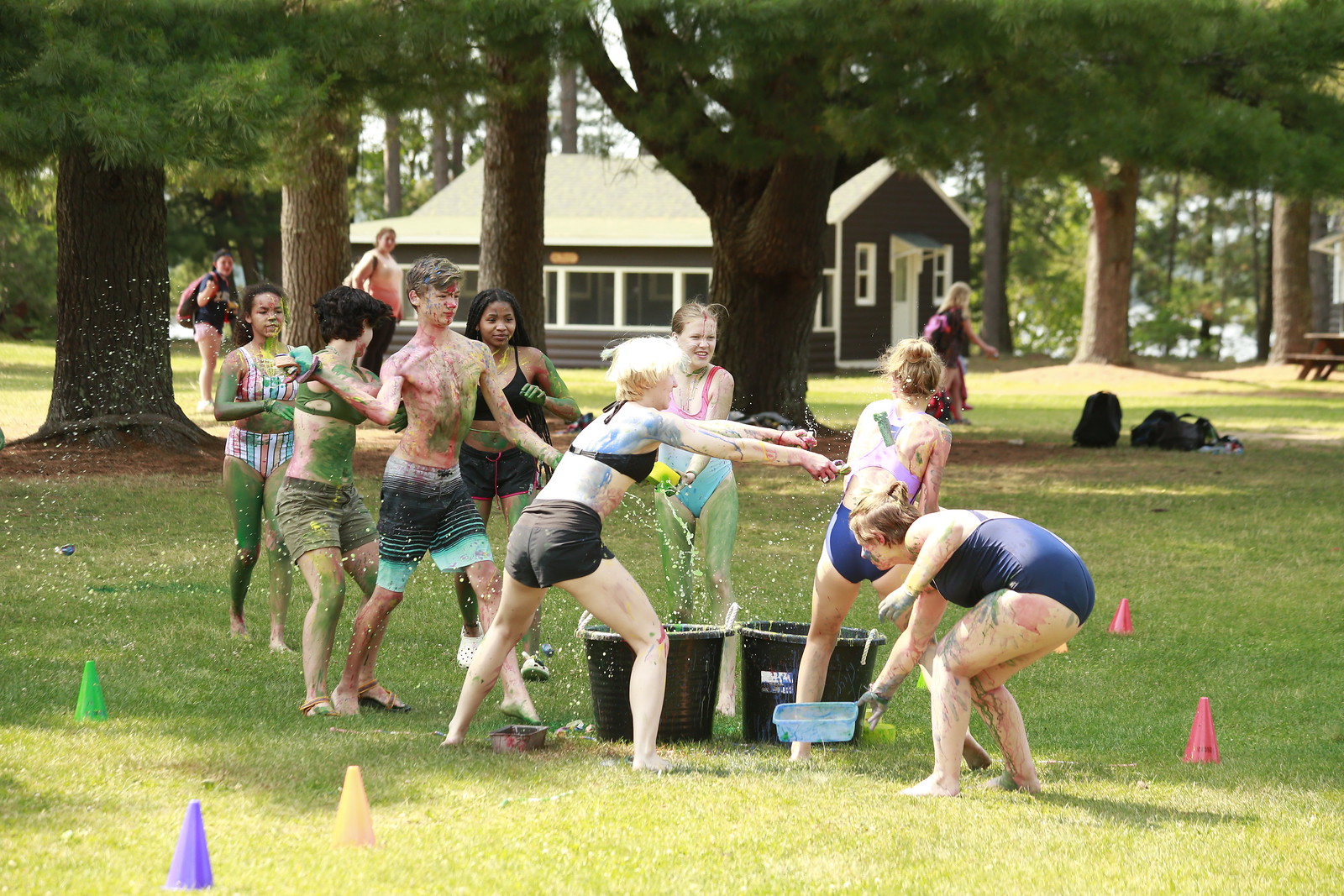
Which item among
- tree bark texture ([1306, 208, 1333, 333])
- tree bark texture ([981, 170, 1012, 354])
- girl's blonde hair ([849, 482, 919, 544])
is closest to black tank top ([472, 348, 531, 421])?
girl's blonde hair ([849, 482, 919, 544])

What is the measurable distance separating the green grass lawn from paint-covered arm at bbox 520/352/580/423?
1.25 meters

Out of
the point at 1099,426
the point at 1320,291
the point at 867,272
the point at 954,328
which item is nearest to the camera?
the point at 1099,426

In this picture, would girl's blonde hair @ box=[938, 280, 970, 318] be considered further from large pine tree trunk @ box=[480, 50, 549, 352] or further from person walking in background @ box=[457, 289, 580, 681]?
person walking in background @ box=[457, 289, 580, 681]

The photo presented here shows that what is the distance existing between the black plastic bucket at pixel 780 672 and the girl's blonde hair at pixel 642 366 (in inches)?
48.0

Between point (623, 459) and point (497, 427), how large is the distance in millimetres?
1329

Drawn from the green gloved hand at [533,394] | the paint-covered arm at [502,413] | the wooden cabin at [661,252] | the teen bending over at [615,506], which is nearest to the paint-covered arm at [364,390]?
the paint-covered arm at [502,413]

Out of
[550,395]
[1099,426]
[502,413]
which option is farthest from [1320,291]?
[502,413]

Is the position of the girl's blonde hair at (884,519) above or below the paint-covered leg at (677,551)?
above

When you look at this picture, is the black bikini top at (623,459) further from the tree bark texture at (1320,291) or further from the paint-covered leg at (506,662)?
the tree bark texture at (1320,291)

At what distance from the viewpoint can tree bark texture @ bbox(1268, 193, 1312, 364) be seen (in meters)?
31.7

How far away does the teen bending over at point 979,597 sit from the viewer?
4.75m

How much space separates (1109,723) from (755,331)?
10562 mm

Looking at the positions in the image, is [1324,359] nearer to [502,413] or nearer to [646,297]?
[646,297]

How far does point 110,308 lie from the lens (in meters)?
13.2
